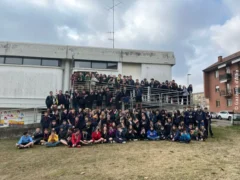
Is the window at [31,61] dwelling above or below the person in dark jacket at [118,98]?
above

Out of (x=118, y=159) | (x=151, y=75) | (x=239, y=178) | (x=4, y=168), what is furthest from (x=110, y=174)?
(x=151, y=75)

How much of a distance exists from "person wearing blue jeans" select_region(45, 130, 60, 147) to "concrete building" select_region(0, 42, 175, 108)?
7347 millimetres

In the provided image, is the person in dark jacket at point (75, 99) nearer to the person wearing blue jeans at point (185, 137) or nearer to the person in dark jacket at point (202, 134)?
the person wearing blue jeans at point (185, 137)

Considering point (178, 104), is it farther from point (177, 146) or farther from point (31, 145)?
point (31, 145)

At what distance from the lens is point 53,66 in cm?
1938

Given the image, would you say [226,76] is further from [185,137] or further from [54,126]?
[54,126]

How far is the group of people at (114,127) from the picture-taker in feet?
37.9

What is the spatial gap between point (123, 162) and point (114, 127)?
14.3 ft

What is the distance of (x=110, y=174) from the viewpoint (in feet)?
21.5

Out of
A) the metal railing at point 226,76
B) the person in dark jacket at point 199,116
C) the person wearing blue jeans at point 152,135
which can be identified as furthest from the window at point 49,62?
the metal railing at point 226,76

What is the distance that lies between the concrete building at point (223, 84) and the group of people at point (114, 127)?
86.7ft

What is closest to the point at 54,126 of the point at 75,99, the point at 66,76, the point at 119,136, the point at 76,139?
the point at 76,139

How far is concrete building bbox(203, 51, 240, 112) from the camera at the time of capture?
36.3 meters

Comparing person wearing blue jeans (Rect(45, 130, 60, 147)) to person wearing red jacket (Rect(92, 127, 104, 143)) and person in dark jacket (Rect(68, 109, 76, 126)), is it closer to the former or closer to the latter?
person in dark jacket (Rect(68, 109, 76, 126))
